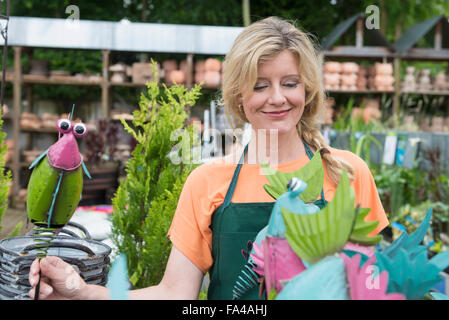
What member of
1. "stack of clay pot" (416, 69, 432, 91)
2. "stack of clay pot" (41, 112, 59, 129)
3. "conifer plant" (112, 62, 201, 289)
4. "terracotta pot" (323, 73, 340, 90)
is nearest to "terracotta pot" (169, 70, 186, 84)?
"stack of clay pot" (41, 112, 59, 129)

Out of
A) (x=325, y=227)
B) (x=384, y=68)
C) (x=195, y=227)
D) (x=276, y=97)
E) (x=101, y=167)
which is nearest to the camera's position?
(x=325, y=227)

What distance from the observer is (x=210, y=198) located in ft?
3.05

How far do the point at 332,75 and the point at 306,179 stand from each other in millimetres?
5206

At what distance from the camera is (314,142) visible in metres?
1.04

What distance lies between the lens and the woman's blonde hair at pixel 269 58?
0.82m

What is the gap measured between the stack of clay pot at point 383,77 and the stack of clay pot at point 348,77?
0.27 meters

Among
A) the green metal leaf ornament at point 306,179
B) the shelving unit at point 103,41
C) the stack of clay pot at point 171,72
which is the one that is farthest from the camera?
the stack of clay pot at point 171,72

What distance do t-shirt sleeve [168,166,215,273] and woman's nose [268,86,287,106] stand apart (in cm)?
25

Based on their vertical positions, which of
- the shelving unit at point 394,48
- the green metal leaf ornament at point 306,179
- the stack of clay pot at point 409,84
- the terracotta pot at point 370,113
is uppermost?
the shelving unit at point 394,48

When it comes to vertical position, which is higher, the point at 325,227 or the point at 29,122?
the point at 29,122

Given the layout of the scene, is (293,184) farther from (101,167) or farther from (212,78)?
(212,78)

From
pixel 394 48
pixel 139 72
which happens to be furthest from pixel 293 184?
pixel 394 48

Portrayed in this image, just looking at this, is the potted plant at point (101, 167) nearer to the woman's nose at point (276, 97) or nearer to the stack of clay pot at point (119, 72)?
the stack of clay pot at point (119, 72)

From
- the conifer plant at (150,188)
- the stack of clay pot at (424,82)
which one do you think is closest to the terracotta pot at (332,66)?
the stack of clay pot at (424,82)
